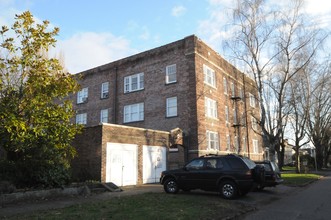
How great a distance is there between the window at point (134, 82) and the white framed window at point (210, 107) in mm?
6469

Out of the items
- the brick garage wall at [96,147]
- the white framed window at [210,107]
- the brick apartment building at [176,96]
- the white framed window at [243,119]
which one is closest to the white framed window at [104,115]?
the brick apartment building at [176,96]

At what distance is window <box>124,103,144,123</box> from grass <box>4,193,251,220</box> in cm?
1803

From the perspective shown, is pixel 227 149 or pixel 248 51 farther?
pixel 227 149

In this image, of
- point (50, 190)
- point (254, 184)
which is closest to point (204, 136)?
point (254, 184)

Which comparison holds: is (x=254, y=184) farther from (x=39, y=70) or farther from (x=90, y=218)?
(x=39, y=70)

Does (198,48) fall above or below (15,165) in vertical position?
above

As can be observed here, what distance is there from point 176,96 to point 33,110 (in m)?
16.2

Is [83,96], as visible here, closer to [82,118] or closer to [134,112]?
[82,118]

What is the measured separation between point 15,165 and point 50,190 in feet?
6.31

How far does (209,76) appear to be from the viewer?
98.5 ft

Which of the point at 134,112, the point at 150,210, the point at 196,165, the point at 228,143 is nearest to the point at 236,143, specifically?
the point at 228,143

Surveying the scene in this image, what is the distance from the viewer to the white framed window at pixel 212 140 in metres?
28.1

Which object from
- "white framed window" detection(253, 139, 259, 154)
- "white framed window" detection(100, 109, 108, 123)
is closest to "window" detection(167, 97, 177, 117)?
"white framed window" detection(100, 109, 108, 123)

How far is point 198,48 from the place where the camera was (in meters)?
28.2
